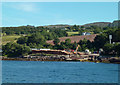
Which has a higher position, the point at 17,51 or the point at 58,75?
the point at 17,51

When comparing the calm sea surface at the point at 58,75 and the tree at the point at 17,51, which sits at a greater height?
the tree at the point at 17,51

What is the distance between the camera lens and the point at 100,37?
16350 centimetres

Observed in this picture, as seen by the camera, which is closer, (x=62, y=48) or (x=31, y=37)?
(x=62, y=48)

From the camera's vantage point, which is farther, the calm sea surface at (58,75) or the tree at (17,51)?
the tree at (17,51)

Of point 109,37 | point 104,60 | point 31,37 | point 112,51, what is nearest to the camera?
point 104,60

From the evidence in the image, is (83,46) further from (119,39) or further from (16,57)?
(16,57)

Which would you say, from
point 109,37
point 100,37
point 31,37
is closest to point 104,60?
point 109,37

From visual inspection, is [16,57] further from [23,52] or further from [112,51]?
[112,51]

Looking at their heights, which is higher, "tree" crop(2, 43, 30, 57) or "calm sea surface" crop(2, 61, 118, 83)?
"tree" crop(2, 43, 30, 57)

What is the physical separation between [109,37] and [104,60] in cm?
2772

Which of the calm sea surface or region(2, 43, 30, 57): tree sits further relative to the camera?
region(2, 43, 30, 57): tree

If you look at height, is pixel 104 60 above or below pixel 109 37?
below

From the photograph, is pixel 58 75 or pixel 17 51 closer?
pixel 58 75

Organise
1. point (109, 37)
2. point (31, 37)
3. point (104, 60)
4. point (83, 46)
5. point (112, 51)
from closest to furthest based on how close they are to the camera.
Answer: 1. point (104, 60)
2. point (112, 51)
3. point (109, 37)
4. point (83, 46)
5. point (31, 37)
